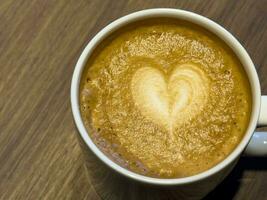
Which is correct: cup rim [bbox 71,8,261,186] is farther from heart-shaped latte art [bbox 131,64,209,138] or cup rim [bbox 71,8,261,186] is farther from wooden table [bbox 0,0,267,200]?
wooden table [bbox 0,0,267,200]

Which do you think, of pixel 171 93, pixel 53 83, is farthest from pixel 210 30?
pixel 53 83

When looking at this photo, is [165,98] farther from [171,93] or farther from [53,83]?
[53,83]

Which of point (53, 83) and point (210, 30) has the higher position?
point (210, 30)

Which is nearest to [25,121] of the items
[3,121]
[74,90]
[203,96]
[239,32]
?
[3,121]

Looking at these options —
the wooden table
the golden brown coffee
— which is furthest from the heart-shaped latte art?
the wooden table

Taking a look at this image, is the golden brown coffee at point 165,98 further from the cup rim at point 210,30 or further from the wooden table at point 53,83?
the wooden table at point 53,83

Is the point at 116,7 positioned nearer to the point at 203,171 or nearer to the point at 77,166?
the point at 77,166

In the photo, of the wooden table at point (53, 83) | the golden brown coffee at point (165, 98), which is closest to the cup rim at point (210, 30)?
the golden brown coffee at point (165, 98)
